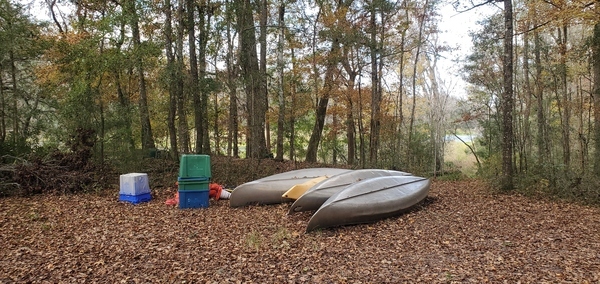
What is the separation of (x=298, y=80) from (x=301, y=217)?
871 centimetres

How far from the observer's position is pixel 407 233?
16.3ft

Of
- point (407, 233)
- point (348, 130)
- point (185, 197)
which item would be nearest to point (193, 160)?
point (185, 197)

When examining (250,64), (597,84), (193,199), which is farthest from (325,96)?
(597,84)

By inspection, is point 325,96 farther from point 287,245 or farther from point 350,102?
point 287,245

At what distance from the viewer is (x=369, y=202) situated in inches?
213

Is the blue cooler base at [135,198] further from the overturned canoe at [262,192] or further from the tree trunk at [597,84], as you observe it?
the tree trunk at [597,84]

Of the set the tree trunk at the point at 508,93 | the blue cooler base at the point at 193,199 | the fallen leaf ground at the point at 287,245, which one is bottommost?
the fallen leaf ground at the point at 287,245

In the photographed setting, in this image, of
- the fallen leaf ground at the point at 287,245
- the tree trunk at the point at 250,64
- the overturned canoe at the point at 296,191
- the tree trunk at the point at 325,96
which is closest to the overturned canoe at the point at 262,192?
the fallen leaf ground at the point at 287,245

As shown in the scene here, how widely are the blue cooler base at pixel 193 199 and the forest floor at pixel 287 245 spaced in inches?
7.7

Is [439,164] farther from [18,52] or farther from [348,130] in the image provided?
[18,52]

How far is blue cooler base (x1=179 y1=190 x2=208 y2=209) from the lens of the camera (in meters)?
6.48

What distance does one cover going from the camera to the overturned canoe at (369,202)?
5.01 meters

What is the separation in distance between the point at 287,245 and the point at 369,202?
1.64m

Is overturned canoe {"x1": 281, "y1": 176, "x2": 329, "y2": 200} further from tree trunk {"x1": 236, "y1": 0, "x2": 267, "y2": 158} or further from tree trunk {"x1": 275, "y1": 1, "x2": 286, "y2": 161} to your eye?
tree trunk {"x1": 275, "y1": 1, "x2": 286, "y2": 161}
